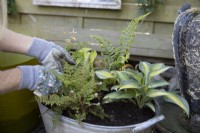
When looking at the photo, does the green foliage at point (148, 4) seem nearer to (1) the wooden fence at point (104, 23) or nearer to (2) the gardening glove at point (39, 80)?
(1) the wooden fence at point (104, 23)

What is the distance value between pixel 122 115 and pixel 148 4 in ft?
3.06

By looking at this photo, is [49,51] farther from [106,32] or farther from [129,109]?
[106,32]

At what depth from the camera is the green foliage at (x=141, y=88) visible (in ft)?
3.40

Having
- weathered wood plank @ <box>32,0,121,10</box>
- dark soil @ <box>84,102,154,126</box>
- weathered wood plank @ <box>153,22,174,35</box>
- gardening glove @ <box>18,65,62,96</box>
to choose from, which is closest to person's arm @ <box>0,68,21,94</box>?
gardening glove @ <box>18,65,62,96</box>

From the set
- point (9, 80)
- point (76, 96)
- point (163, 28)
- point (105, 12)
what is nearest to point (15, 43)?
point (9, 80)

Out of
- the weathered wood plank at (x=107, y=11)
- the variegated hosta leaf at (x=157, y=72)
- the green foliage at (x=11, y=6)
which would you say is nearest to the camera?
the variegated hosta leaf at (x=157, y=72)

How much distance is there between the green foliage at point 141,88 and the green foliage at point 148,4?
74 centimetres

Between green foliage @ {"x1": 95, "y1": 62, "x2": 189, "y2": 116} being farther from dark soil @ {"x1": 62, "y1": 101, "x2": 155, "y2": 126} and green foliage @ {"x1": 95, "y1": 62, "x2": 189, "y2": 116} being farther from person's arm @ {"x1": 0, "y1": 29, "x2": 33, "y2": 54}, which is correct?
person's arm @ {"x1": 0, "y1": 29, "x2": 33, "y2": 54}

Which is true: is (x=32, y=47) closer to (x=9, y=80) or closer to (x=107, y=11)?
(x=9, y=80)

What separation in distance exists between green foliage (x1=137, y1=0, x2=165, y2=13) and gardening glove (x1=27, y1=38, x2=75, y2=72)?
75 cm

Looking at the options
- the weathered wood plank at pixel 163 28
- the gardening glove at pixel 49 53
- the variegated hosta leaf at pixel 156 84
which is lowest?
the variegated hosta leaf at pixel 156 84

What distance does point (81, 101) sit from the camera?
1.04m

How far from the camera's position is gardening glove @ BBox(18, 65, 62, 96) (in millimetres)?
1028

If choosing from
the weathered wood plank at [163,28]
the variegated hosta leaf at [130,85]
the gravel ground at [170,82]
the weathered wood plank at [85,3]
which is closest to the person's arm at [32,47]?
the variegated hosta leaf at [130,85]
